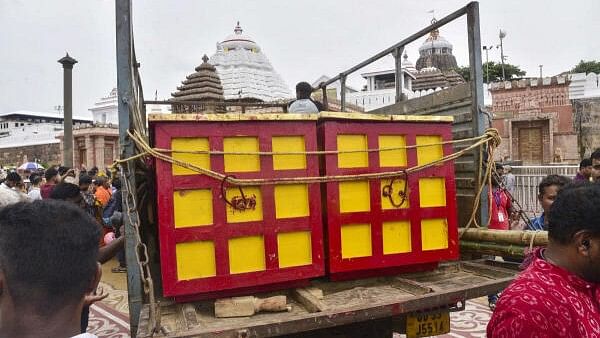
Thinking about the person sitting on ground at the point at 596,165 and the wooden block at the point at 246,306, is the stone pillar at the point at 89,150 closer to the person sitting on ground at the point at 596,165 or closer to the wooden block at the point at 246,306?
the person sitting on ground at the point at 596,165

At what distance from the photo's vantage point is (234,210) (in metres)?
2.08

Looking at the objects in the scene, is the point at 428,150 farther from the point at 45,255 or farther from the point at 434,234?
the point at 45,255

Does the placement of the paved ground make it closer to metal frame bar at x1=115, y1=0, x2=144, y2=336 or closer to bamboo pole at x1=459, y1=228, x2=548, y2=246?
bamboo pole at x1=459, y1=228, x2=548, y2=246

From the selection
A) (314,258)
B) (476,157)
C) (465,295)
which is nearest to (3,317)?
(314,258)

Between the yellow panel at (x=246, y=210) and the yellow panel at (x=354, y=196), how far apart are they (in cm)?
44

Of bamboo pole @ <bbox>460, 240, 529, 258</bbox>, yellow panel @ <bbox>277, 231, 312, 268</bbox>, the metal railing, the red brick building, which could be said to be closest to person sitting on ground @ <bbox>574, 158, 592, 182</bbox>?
bamboo pole @ <bbox>460, 240, 529, 258</bbox>

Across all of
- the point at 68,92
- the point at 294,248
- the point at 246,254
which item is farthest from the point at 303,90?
the point at 68,92

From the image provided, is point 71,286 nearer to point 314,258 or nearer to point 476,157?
point 314,258

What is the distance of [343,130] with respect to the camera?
2.32 m

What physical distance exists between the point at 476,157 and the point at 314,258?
1.46m

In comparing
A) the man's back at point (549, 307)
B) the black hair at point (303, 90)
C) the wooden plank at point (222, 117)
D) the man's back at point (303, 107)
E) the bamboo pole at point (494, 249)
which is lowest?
the bamboo pole at point (494, 249)

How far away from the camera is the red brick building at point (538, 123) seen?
64.7 feet

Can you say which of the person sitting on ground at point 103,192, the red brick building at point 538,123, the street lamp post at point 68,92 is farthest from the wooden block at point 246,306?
the red brick building at point 538,123

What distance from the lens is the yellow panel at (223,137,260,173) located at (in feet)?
6.89
